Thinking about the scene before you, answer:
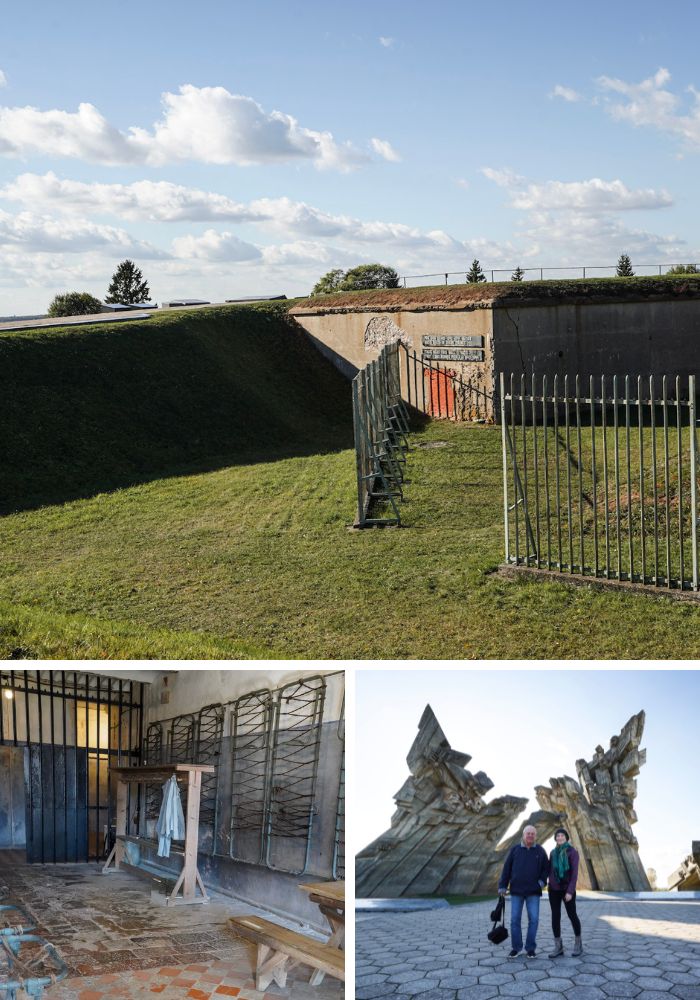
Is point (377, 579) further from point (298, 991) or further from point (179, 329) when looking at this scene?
point (179, 329)

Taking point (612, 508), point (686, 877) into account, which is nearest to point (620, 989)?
point (686, 877)

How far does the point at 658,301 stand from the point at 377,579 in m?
14.5

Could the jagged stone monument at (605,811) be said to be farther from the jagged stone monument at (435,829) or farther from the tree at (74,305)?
the tree at (74,305)

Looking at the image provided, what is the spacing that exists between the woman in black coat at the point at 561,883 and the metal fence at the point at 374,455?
6486 millimetres

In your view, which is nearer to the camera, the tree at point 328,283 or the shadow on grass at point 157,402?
the shadow on grass at point 157,402

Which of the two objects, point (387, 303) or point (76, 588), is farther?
point (387, 303)

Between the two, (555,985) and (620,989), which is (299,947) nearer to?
(555,985)

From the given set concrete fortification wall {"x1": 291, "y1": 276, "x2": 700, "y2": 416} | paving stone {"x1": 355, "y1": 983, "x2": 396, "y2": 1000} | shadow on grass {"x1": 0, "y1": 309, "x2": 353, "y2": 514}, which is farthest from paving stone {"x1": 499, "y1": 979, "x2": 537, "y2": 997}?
concrete fortification wall {"x1": 291, "y1": 276, "x2": 700, "y2": 416}

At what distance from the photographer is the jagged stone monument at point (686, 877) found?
1008cm

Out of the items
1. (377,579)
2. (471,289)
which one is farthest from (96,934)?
(471,289)

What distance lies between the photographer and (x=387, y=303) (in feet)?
77.2

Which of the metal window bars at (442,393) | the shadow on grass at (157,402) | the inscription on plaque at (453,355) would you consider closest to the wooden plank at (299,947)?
the shadow on grass at (157,402)

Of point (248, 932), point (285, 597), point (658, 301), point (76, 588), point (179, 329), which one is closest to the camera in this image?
point (248, 932)

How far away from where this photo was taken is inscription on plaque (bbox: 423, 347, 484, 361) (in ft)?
67.6
